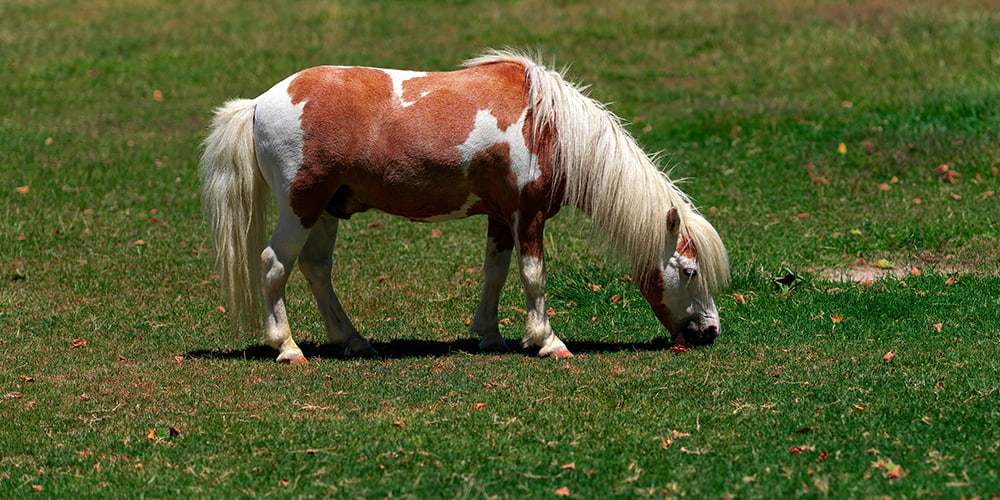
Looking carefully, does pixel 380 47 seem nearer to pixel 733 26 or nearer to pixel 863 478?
pixel 733 26

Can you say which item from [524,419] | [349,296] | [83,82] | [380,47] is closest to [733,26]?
[380,47]

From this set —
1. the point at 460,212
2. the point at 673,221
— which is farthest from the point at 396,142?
the point at 673,221

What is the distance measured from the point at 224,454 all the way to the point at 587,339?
322 cm

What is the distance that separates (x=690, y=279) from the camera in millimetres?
7688

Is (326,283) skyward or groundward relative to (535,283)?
groundward

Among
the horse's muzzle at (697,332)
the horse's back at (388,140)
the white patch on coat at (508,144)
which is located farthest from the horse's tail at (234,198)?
the horse's muzzle at (697,332)

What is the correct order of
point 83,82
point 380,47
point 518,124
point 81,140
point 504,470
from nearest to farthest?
point 504,470
point 518,124
point 81,140
point 83,82
point 380,47

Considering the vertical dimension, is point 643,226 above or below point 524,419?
above

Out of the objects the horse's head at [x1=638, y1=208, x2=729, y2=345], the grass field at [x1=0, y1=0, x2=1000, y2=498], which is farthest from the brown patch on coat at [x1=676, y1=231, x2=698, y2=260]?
the grass field at [x1=0, y1=0, x2=1000, y2=498]

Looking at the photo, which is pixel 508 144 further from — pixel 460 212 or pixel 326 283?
pixel 326 283

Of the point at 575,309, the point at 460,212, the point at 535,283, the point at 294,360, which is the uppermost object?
the point at 460,212

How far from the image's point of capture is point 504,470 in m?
5.39

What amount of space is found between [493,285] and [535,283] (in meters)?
0.57

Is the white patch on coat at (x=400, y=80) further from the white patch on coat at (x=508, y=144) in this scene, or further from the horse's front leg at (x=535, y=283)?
the horse's front leg at (x=535, y=283)
